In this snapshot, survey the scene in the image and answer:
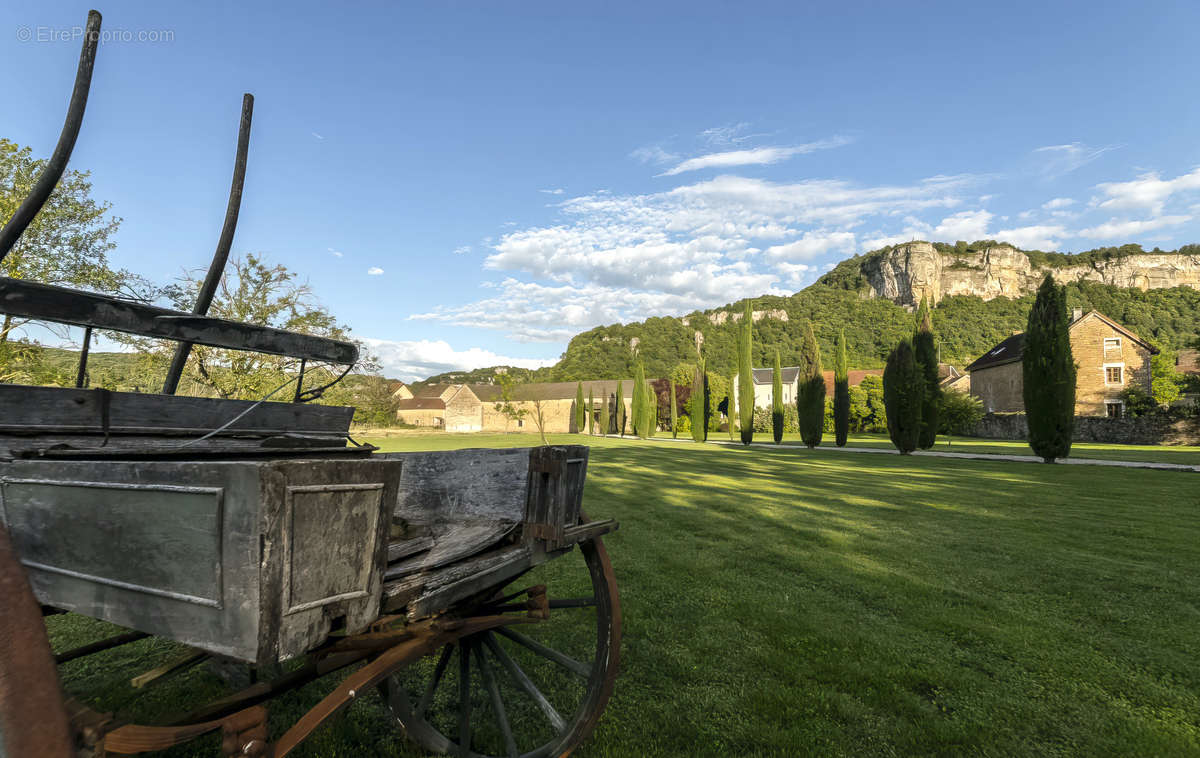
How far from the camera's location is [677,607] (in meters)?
4.36

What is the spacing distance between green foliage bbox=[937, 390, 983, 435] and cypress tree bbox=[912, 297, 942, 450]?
532 inches

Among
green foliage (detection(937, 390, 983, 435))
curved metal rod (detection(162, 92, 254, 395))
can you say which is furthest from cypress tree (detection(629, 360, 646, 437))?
curved metal rod (detection(162, 92, 254, 395))

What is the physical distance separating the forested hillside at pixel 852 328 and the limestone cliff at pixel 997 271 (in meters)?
12.1

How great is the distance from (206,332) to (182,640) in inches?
61.1

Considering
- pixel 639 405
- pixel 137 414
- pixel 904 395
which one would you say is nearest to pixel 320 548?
pixel 137 414

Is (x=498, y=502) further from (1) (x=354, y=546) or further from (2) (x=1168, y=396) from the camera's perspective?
(2) (x=1168, y=396)

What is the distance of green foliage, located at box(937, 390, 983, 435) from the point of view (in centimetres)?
3616

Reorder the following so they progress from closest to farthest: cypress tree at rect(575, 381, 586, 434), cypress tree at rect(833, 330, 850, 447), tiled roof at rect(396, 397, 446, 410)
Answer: cypress tree at rect(833, 330, 850, 447) < cypress tree at rect(575, 381, 586, 434) < tiled roof at rect(396, 397, 446, 410)

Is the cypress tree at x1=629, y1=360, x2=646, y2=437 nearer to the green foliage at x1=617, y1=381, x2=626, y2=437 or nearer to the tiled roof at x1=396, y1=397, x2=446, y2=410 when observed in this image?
the green foliage at x1=617, y1=381, x2=626, y2=437

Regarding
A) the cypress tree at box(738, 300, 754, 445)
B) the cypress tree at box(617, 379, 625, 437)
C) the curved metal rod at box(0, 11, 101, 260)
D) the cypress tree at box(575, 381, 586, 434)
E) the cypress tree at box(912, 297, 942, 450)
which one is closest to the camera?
the curved metal rod at box(0, 11, 101, 260)

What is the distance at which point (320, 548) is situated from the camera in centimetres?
121

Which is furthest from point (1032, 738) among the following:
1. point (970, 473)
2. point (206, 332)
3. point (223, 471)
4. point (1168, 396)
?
point (1168, 396)

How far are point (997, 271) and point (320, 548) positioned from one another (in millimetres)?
138878

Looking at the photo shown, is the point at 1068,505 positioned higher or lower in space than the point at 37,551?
lower
